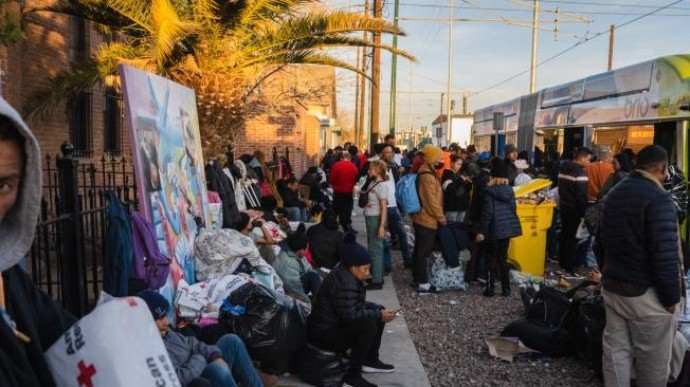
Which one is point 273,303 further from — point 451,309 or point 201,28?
point 201,28

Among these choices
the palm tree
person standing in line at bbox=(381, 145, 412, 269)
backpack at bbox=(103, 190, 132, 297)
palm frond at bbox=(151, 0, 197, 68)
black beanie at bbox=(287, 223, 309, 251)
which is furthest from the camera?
person standing in line at bbox=(381, 145, 412, 269)

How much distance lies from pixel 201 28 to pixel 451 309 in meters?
4.72

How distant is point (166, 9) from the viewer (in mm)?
7035

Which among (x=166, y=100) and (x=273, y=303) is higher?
(x=166, y=100)

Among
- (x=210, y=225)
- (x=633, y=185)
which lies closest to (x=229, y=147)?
A: (x=210, y=225)

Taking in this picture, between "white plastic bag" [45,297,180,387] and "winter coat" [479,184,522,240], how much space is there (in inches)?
272

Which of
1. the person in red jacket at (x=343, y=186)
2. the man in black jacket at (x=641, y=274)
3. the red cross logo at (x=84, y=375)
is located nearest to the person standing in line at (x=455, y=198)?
the person in red jacket at (x=343, y=186)

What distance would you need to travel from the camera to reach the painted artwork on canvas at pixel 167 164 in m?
5.00

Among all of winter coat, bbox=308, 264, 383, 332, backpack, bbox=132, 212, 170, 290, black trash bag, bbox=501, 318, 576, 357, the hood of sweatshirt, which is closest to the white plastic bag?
the hood of sweatshirt

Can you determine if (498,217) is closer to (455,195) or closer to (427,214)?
(427,214)

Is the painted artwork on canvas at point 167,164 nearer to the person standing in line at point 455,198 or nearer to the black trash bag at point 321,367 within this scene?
the black trash bag at point 321,367

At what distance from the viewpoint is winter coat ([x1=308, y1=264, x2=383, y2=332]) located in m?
5.22

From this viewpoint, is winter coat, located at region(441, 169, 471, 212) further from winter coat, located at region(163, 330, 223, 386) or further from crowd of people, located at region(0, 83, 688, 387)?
winter coat, located at region(163, 330, 223, 386)

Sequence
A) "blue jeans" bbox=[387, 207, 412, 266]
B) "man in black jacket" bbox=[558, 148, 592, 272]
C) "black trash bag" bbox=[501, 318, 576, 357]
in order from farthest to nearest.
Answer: "blue jeans" bbox=[387, 207, 412, 266] < "man in black jacket" bbox=[558, 148, 592, 272] < "black trash bag" bbox=[501, 318, 576, 357]
